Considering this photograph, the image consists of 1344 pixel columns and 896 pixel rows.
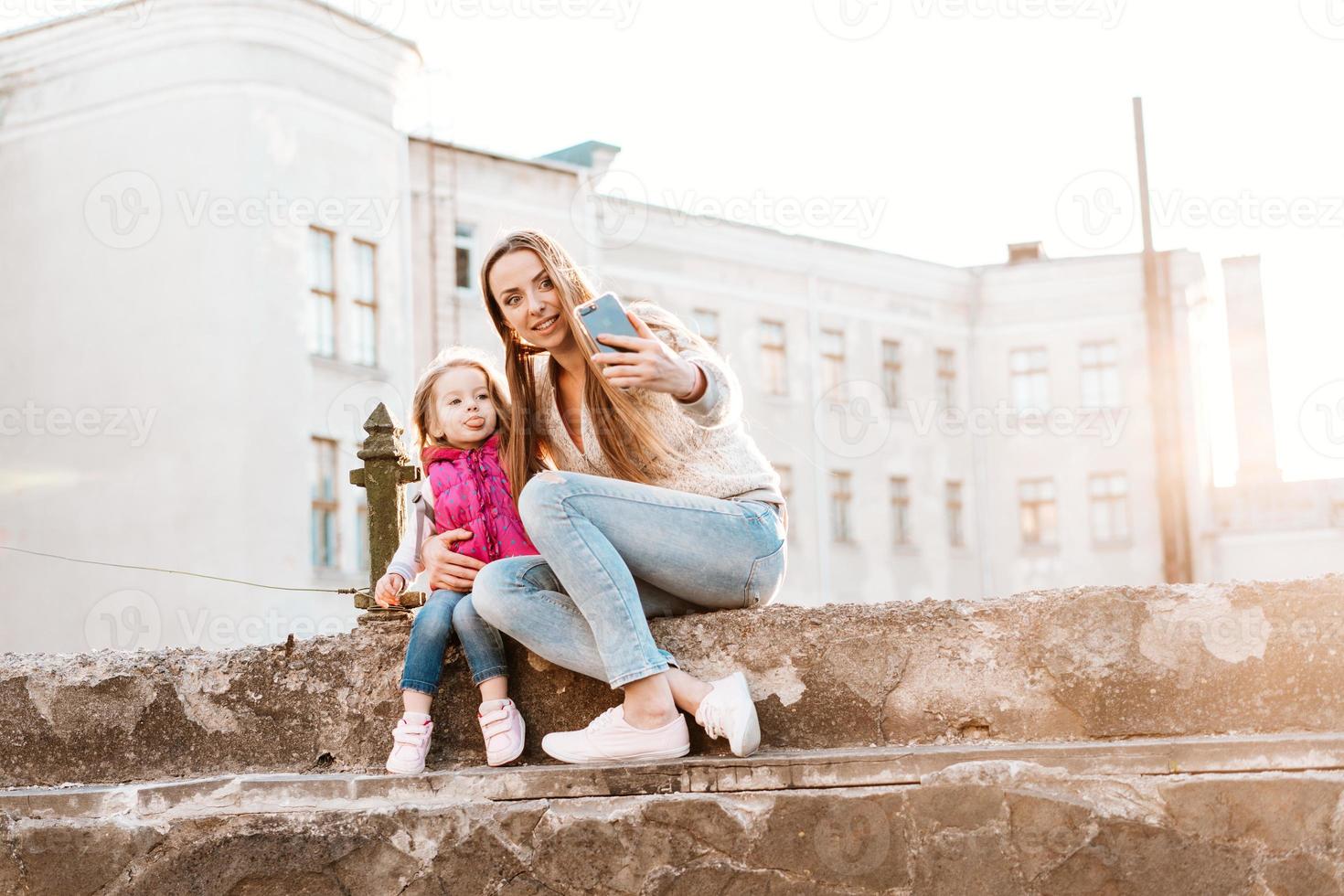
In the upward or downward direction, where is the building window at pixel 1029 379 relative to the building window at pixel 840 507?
upward

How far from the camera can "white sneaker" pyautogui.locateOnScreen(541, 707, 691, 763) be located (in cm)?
332

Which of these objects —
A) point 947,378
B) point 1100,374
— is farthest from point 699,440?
point 1100,374

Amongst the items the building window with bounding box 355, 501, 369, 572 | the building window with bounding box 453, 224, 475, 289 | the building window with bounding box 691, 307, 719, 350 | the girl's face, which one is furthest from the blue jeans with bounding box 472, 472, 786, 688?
the building window with bounding box 691, 307, 719, 350

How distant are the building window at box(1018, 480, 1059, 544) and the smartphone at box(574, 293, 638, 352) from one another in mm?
30417

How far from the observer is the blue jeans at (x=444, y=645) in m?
3.52

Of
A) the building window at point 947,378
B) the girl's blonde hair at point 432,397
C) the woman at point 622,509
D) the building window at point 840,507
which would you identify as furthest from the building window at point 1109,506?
the woman at point 622,509

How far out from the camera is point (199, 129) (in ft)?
62.2

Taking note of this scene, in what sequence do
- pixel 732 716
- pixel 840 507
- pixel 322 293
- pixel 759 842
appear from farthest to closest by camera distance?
pixel 840 507
pixel 322 293
pixel 732 716
pixel 759 842

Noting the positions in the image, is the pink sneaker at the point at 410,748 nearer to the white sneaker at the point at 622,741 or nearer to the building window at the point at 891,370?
the white sneaker at the point at 622,741

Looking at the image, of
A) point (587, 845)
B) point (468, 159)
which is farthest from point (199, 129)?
point (587, 845)

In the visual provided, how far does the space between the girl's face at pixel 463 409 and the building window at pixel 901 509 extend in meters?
27.8

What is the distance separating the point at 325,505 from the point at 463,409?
15.9m

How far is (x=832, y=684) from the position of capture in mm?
3441

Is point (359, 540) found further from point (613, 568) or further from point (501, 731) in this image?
point (613, 568)
